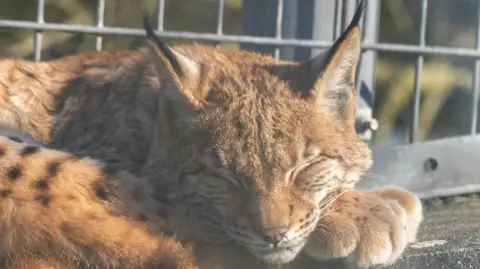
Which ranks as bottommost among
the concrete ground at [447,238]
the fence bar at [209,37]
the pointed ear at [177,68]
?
the concrete ground at [447,238]

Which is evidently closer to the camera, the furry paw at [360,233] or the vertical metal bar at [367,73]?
the furry paw at [360,233]

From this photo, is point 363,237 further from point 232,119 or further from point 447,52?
point 447,52

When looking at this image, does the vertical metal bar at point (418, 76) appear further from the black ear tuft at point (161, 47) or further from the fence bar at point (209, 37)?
the black ear tuft at point (161, 47)

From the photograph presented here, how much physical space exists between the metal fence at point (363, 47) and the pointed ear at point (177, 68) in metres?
1.03

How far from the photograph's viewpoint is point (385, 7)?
766cm

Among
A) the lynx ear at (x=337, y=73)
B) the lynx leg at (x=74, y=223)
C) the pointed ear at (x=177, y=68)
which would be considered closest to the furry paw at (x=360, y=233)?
the lynx ear at (x=337, y=73)

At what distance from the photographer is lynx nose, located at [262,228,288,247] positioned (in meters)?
2.15

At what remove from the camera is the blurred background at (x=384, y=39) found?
647cm

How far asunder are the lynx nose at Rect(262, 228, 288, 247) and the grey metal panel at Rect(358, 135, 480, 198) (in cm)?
138

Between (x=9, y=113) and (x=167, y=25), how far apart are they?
470 centimetres

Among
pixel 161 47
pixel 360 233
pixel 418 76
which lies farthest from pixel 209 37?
pixel 360 233

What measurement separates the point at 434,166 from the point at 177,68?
1567 mm

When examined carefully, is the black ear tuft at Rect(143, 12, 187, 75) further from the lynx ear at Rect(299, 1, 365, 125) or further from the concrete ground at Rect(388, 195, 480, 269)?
the concrete ground at Rect(388, 195, 480, 269)

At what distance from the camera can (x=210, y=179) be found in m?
2.32
